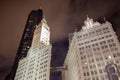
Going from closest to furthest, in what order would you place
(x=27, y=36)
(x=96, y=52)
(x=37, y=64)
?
(x=96, y=52) < (x=37, y=64) < (x=27, y=36)

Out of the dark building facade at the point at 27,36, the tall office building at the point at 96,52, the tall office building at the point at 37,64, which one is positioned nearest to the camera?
the tall office building at the point at 96,52

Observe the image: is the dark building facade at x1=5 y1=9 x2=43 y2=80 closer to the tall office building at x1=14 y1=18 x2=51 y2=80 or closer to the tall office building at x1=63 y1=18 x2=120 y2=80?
the tall office building at x1=14 y1=18 x2=51 y2=80

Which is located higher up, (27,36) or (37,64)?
(27,36)

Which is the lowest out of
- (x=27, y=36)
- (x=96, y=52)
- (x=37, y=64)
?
(x=37, y=64)

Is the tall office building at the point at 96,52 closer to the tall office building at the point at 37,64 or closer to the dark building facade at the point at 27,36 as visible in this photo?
the tall office building at the point at 37,64

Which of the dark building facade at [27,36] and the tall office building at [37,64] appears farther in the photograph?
the dark building facade at [27,36]

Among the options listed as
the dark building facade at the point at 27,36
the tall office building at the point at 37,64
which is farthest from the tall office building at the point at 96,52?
the dark building facade at the point at 27,36

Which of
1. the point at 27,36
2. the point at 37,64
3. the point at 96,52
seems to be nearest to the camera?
the point at 96,52

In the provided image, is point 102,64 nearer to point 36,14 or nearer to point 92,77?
point 92,77

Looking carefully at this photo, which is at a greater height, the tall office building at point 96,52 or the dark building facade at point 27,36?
the dark building facade at point 27,36

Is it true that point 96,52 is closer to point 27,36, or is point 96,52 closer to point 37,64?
point 37,64

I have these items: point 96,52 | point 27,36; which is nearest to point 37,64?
point 96,52

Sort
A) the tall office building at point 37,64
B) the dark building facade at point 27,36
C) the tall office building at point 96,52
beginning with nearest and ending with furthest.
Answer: the tall office building at point 96,52 → the tall office building at point 37,64 → the dark building facade at point 27,36

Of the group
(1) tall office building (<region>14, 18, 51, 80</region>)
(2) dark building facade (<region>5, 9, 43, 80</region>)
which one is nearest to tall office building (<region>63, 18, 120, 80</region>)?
(1) tall office building (<region>14, 18, 51, 80</region>)
